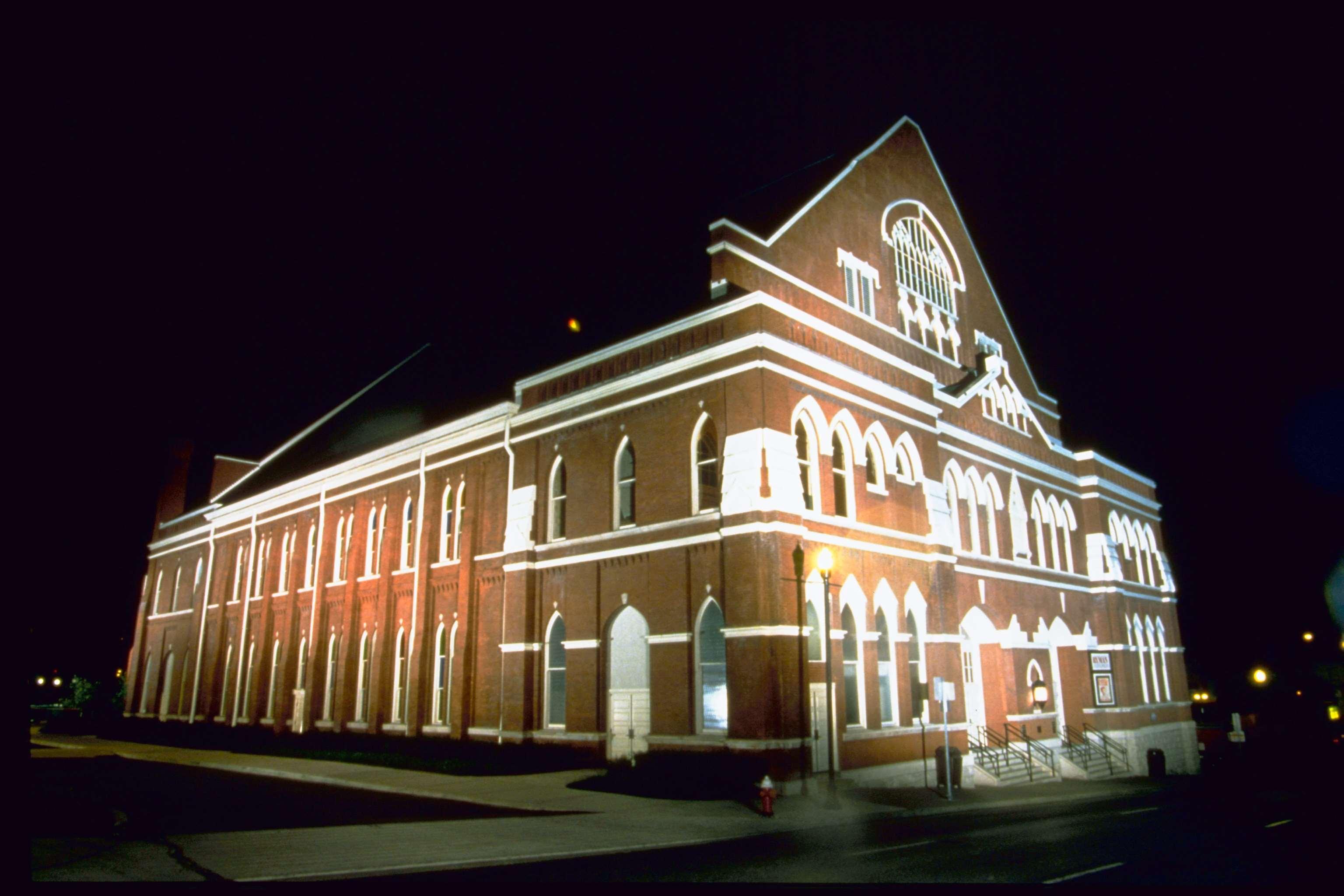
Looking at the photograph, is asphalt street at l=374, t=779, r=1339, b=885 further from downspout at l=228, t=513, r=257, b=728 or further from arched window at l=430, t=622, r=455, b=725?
downspout at l=228, t=513, r=257, b=728

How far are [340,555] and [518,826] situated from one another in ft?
80.2

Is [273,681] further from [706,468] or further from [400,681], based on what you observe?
[706,468]

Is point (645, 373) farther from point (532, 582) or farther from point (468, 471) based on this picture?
point (468, 471)

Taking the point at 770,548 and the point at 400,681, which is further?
the point at 400,681

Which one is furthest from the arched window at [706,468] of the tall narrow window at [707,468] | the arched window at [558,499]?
the arched window at [558,499]

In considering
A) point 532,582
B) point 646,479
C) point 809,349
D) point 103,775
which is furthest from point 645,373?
point 103,775

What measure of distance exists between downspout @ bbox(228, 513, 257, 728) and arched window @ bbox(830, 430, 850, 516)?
30.6m

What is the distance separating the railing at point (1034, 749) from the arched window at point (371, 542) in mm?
24017

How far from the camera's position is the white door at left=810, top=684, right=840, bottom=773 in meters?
19.9

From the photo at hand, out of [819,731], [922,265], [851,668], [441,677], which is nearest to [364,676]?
[441,677]

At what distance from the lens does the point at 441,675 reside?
29500 millimetres

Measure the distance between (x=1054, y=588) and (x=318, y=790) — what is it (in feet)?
88.9

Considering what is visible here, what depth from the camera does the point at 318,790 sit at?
69.2 feet

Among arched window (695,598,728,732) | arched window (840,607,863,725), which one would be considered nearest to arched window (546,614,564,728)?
arched window (695,598,728,732)
